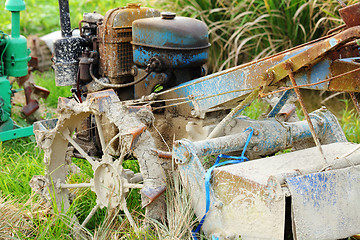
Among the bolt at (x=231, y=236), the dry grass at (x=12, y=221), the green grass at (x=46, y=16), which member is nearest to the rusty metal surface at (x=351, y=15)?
the bolt at (x=231, y=236)

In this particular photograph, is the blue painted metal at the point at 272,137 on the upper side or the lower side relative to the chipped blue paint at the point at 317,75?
lower

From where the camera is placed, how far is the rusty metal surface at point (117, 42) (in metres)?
3.36

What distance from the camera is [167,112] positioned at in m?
3.33

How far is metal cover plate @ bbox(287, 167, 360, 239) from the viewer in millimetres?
2379

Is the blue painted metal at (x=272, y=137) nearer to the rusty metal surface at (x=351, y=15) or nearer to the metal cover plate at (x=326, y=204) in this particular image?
the metal cover plate at (x=326, y=204)

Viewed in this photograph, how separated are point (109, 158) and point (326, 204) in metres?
1.19

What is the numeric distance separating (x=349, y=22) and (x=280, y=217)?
95 cm

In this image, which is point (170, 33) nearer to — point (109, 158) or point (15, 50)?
point (109, 158)

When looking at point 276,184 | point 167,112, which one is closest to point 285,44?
point 167,112

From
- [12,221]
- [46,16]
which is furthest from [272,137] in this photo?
[46,16]

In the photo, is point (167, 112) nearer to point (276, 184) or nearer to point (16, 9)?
point (276, 184)

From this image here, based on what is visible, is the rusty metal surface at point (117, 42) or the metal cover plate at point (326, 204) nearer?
the metal cover plate at point (326, 204)

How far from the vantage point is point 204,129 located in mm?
3111

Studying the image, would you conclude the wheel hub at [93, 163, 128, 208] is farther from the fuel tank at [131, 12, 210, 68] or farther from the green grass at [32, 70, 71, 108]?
the green grass at [32, 70, 71, 108]
